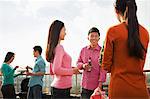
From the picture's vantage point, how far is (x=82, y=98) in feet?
15.2

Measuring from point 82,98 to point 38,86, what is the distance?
1.70 m

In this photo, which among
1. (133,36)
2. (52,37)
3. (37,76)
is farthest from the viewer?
(37,76)

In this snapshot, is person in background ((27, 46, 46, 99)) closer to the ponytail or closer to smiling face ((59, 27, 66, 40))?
smiling face ((59, 27, 66, 40))

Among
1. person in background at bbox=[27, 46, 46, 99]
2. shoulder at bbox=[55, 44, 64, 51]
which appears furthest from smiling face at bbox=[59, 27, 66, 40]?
person in background at bbox=[27, 46, 46, 99]

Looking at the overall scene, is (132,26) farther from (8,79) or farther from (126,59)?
(8,79)

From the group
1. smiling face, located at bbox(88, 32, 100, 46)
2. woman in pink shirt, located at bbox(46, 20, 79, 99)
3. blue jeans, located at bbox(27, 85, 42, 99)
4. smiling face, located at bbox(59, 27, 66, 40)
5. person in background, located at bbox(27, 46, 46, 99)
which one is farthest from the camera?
person in background, located at bbox(27, 46, 46, 99)

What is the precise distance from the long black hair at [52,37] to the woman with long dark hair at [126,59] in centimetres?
100

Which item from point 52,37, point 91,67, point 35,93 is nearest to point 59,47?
point 52,37

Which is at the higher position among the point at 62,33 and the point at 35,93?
the point at 62,33

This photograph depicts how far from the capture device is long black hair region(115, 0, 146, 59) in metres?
2.85

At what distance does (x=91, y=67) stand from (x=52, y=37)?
0.90 metres

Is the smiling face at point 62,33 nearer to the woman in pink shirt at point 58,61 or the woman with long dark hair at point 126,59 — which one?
the woman in pink shirt at point 58,61

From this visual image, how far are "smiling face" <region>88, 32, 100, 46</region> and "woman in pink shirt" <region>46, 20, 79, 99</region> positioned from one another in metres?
0.79

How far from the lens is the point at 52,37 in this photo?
386cm
